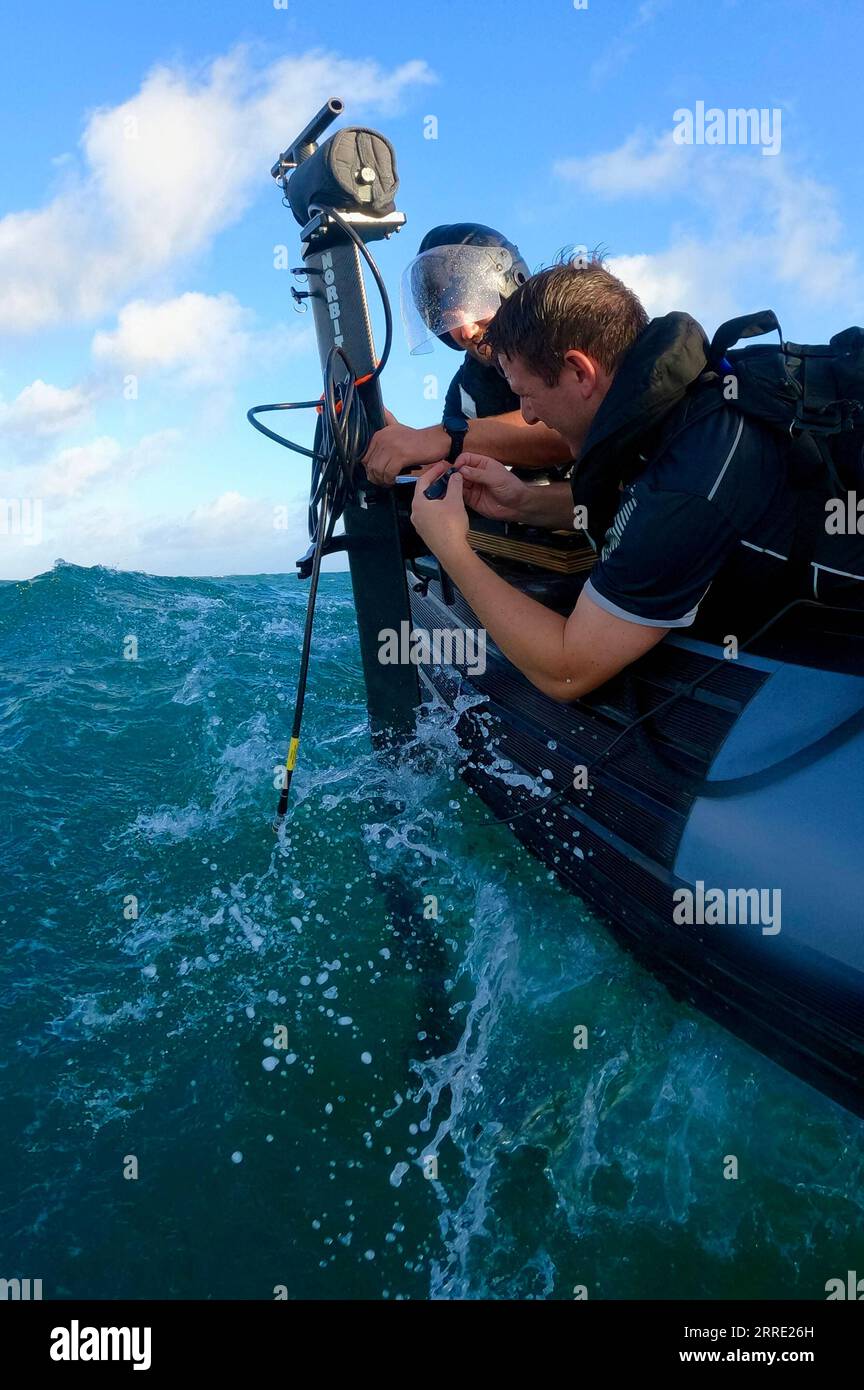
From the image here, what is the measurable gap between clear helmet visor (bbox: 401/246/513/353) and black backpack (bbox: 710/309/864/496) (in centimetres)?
165

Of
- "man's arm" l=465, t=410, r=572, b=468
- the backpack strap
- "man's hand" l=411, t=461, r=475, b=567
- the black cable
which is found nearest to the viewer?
the backpack strap

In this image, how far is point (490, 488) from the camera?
3.20 m

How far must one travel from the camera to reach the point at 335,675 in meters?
6.42

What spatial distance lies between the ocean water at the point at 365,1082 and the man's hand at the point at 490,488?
37.5 inches

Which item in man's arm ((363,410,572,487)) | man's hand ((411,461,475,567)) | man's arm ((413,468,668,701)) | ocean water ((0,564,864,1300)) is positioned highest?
man's arm ((363,410,572,487))

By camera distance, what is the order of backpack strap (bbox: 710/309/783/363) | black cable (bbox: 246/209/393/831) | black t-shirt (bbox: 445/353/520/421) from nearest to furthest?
backpack strap (bbox: 710/309/783/363), black cable (bbox: 246/209/393/831), black t-shirt (bbox: 445/353/520/421)

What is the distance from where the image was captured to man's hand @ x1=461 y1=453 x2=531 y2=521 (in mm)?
3135

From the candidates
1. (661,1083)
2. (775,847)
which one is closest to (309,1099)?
(661,1083)

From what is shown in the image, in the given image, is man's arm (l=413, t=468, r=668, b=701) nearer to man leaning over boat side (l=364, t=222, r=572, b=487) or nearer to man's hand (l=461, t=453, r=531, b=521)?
man's hand (l=461, t=453, r=531, b=521)

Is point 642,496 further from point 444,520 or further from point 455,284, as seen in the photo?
point 455,284

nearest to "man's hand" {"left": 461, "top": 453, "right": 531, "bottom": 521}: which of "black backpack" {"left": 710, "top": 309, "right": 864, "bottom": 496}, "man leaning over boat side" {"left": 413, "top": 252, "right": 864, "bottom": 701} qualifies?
"man leaning over boat side" {"left": 413, "top": 252, "right": 864, "bottom": 701}

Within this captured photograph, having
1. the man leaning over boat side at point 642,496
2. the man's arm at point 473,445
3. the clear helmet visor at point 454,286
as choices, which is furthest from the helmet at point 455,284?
the man leaning over boat side at point 642,496

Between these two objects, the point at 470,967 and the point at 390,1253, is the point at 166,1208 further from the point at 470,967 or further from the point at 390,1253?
the point at 470,967

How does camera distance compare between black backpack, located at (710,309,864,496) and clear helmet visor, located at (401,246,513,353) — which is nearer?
black backpack, located at (710,309,864,496)
